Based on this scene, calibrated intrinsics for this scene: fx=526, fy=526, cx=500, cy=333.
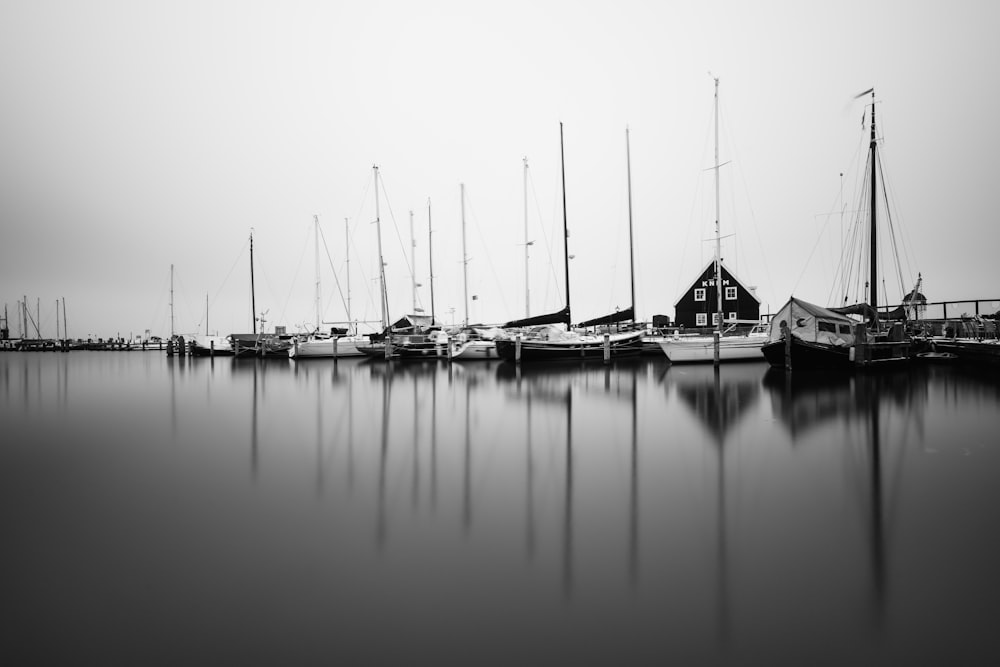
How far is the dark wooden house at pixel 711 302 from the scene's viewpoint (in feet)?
146

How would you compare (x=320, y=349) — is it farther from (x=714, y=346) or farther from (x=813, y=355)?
(x=813, y=355)

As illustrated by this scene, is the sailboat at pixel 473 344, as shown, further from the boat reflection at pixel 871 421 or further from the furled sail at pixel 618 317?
the boat reflection at pixel 871 421

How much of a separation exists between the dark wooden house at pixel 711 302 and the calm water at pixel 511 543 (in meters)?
36.3

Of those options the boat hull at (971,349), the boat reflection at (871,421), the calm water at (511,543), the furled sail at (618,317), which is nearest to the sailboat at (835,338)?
the boat reflection at (871,421)

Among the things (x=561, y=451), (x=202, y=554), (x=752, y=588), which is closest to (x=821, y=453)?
(x=561, y=451)

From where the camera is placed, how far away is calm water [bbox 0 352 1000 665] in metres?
3.06

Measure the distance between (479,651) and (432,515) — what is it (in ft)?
7.96

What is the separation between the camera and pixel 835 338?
20.8 metres

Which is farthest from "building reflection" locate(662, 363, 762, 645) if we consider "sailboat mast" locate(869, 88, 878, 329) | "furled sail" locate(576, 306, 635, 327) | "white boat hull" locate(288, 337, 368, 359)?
"white boat hull" locate(288, 337, 368, 359)

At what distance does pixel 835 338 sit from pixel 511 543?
20.9m

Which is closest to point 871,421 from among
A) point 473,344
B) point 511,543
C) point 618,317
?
point 511,543

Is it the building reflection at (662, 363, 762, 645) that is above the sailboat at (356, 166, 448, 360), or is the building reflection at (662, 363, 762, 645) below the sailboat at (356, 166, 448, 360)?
below

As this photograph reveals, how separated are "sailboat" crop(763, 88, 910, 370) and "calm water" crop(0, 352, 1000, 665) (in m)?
10.9

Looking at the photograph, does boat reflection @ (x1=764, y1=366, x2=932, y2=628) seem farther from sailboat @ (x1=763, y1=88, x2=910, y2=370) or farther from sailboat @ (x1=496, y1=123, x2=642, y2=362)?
sailboat @ (x1=496, y1=123, x2=642, y2=362)
